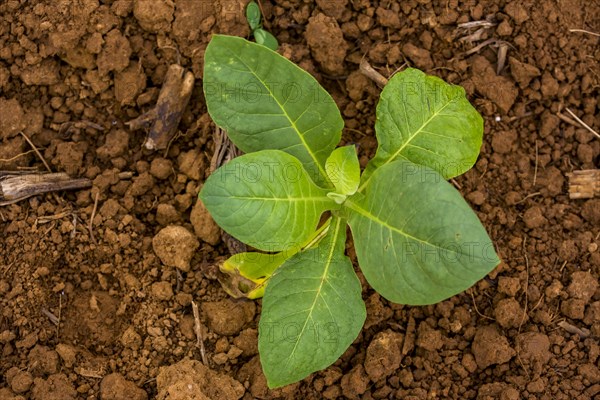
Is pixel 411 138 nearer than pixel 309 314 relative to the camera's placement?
No

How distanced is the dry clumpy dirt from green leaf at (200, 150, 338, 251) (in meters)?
0.56

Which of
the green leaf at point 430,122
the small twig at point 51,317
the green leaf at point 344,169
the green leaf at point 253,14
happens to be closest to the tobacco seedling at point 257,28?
the green leaf at point 253,14

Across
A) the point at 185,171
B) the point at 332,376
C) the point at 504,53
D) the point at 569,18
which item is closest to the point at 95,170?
the point at 185,171

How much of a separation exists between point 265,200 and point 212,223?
603 millimetres

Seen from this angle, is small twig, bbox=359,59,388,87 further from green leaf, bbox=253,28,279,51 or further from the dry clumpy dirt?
green leaf, bbox=253,28,279,51

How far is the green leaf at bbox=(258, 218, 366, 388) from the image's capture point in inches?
98.1

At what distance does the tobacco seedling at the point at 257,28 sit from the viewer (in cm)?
314

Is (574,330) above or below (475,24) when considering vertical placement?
below

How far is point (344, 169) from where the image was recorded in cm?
259

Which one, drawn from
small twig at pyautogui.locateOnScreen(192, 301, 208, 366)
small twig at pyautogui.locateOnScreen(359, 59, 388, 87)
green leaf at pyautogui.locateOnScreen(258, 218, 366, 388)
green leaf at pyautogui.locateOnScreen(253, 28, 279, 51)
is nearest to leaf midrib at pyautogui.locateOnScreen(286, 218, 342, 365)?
green leaf at pyautogui.locateOnScreen(258, 218, 366, 388)

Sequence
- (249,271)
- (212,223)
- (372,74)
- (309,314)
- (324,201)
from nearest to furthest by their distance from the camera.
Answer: (309,314)
(324,201)
(249,271)
(212,223)
(372,74)

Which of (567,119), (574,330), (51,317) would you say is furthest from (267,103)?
(574,330)

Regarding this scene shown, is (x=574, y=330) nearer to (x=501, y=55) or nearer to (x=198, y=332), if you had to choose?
(x=501, y=55)

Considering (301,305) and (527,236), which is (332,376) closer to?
(301,305)
